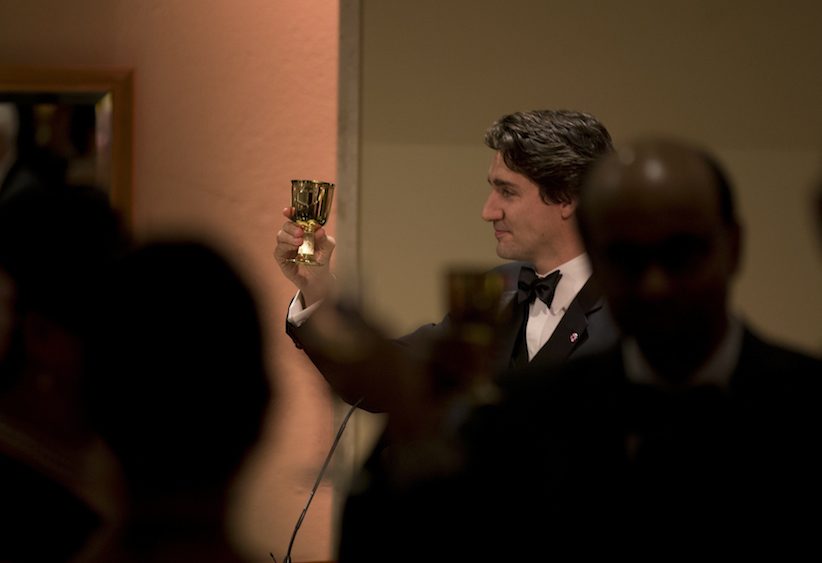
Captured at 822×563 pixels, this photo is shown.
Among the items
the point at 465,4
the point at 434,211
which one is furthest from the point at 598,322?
the point at 465,4

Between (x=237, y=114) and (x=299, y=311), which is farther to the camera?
(x=237, y=114)

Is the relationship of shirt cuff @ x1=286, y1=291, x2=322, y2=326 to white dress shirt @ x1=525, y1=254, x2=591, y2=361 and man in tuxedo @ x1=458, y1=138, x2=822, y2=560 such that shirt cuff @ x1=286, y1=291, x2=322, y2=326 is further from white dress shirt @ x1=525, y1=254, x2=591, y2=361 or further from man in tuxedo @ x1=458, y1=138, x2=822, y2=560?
man in tuxedo @ x1=458, y1=138, x2=822, y2=560

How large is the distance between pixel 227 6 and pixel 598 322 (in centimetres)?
162

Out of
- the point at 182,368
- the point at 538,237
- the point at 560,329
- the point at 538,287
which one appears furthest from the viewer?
the point at 538,237

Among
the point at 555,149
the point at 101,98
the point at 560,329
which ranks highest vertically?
the point at 101,98

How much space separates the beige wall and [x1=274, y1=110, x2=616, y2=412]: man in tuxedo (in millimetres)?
283

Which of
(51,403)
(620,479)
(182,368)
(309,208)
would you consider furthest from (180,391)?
(309,208)

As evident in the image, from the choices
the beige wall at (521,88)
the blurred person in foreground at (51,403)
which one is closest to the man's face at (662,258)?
the blurred person in foreground at (51,403)

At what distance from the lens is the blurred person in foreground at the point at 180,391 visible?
0.88 m

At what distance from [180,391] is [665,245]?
43 cm

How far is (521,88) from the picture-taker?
2764 millimetres

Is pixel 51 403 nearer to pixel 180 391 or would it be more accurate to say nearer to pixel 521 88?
pixel 180 391

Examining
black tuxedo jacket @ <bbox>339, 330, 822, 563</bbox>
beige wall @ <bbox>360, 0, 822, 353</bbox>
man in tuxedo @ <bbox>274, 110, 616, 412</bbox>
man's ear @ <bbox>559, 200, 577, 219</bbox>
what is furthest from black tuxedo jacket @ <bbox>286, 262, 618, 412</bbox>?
beige wall @ <bbox>360, 0, 822, 353</bbox>

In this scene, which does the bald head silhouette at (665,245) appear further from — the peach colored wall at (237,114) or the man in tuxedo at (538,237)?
the peach colored wall at (237,114)
